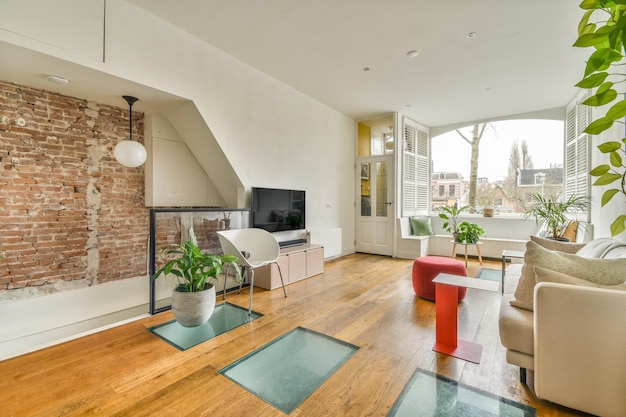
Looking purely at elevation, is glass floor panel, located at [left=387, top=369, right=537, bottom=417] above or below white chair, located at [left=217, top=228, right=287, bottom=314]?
below

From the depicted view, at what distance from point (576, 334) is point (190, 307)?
8.64ft

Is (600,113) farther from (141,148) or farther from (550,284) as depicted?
(141,148)

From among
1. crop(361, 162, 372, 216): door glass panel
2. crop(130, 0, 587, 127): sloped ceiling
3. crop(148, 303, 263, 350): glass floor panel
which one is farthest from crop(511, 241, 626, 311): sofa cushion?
crop(361, 162, 372, 216): door glass panel

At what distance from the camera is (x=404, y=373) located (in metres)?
1.93

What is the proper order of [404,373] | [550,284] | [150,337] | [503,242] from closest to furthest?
[550,284], [404,373], [150,337], [503,242]

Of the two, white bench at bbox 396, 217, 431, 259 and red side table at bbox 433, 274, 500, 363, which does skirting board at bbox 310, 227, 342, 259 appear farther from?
red side table at bbox 433, 274, 500, 363

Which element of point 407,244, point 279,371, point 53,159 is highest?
point 53,159

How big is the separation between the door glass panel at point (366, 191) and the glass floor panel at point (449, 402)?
4631 mm

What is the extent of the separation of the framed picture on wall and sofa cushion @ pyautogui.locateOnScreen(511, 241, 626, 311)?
14.6 ft

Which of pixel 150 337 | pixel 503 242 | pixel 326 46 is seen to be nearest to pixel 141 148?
pixel 150 337

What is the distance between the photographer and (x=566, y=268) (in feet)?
5.72

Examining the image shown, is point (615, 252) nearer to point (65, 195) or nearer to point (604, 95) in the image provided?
point (604, 95)

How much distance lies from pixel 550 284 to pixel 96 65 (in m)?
3.76

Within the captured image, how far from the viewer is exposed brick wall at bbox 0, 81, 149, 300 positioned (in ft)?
9.20
